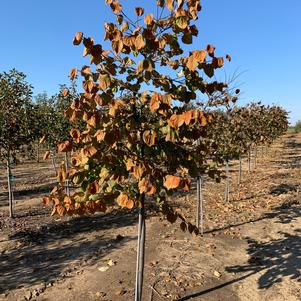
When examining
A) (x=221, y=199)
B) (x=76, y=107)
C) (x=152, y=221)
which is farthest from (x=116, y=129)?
(x=221, y=199)

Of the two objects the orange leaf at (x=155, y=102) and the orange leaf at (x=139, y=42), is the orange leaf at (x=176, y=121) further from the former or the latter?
the orange leaf at (x=139, y=42)

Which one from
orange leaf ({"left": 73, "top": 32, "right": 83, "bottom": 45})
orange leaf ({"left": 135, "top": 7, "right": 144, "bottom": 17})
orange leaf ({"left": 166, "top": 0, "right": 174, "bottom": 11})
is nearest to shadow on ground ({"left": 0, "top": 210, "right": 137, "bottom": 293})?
orange leaf ({"left": 73, "top": 32, "right": 83, "bottom": 45})

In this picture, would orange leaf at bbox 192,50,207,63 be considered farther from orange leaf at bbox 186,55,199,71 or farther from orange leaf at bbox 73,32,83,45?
orange leaf at bbox 73,32,83,45

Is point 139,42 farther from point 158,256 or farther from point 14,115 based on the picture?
point 14,115

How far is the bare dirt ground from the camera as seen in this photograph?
7.00m

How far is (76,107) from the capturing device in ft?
12.6

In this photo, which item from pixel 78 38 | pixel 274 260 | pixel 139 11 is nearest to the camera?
pixel 78 38

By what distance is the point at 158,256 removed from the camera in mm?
8648

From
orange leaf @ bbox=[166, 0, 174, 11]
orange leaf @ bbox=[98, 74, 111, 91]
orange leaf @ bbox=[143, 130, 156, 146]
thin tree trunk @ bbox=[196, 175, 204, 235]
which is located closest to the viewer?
orange leaf @ bbox=[98, 74, 111, 91]

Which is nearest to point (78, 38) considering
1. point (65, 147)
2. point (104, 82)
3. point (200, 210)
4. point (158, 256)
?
point (104, 82)

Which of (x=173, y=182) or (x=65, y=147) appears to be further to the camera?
(x=65, y=147)

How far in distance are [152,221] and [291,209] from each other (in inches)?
198

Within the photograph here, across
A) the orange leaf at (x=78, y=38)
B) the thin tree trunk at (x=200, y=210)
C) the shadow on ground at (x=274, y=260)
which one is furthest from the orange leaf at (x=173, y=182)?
the thin tree trunk at (x=200, y=210)

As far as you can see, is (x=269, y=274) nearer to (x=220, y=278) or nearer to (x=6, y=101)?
(x=220, y=278)
